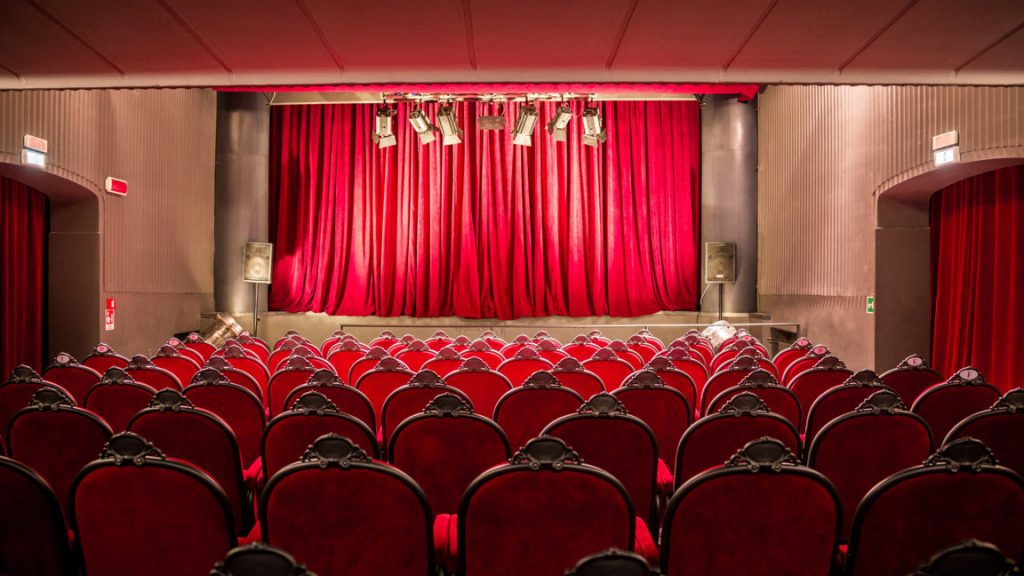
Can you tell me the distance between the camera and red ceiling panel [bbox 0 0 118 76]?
4164mm

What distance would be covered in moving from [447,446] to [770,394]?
200cm

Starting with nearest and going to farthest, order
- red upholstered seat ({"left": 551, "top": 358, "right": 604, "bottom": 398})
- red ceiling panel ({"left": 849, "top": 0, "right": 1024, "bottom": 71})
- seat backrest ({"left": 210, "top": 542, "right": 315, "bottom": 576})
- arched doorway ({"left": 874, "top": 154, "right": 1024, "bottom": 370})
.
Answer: seat backrest ({"left": 210, "top": 542, "right": 315, "bottom": 576}) → red ceiling panel ({"left": 849, "top": 0, "right": 1024, "bottom": 71}) → red upholstered seat ({"left": 551, "top": 358, "right": 604, "bottom": 398}) → arched doorway ({"left": 874, "top": 154, "right": 1024, "bottom": 370})

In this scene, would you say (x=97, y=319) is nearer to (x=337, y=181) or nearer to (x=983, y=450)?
(x=337, y=181)

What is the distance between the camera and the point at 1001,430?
3.03m

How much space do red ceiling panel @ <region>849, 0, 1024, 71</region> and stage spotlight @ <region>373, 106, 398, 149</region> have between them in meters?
8.88

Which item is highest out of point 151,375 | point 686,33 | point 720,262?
point 686,33

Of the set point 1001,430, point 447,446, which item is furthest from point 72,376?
point 1001,430

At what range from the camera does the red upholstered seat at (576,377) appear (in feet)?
15.4

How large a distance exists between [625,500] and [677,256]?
12679 mm

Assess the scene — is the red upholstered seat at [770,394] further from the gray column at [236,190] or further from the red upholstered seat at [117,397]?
the gray column at [236,190]

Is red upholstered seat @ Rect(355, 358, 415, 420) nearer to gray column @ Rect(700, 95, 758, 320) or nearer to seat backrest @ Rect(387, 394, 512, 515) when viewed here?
seat backrest @ Rect(387, 394, 512, 515)

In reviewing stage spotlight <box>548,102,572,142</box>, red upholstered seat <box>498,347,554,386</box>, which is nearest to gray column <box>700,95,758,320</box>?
stage spotlight <box>548,102,572,142</box>

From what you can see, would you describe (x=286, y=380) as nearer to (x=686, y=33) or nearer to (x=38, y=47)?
(x=38, y=47)

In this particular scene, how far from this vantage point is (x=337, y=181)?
47.7 ft
